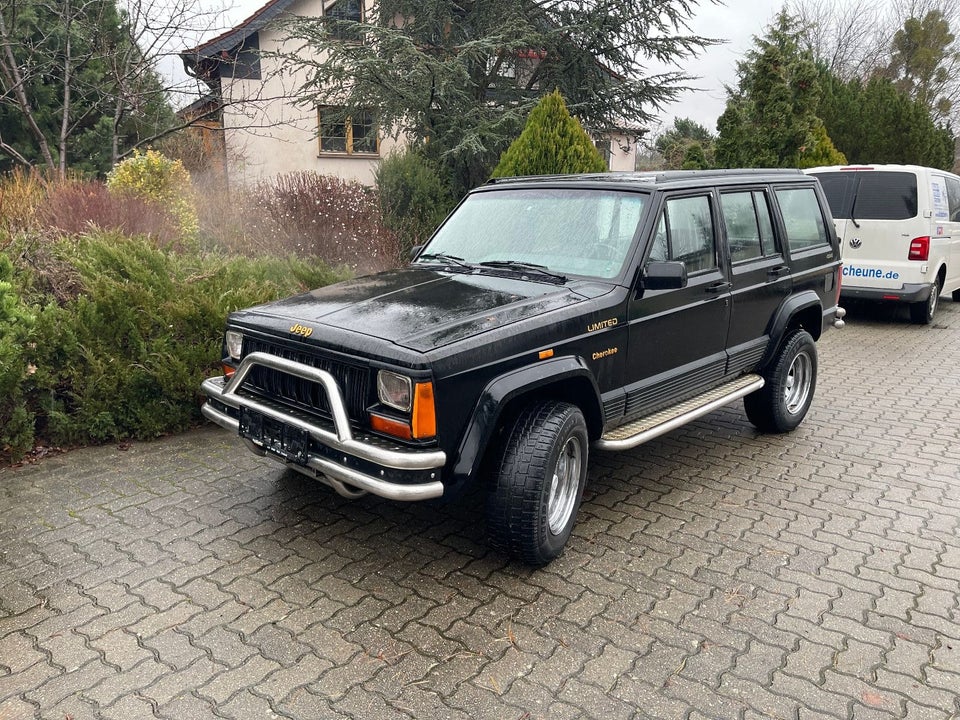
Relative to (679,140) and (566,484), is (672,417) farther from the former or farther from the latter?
(679,140)

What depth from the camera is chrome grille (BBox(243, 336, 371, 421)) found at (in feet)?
10.6

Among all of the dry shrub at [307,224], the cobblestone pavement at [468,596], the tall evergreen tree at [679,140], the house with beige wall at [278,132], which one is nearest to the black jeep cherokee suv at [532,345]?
the cobblestone pavement at [468,596]

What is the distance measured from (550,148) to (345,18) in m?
9.97

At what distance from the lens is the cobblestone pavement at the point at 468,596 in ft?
8.89

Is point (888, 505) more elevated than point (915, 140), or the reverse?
point (915, 140)

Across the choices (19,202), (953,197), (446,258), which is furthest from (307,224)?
(953,197)

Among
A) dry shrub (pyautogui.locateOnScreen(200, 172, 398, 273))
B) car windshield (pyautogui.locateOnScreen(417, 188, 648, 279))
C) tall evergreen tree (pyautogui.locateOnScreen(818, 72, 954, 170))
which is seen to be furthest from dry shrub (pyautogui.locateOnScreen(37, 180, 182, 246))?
tall evergreen tree (pyautogui.locateOnScreen(818, 72, 954, 170))

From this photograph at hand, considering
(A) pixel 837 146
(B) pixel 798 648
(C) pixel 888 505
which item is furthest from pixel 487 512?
(A) pixel 837 146

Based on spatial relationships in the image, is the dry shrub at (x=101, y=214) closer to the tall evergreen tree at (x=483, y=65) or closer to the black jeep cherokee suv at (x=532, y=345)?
the black jeep cherokee suv at (x=532, y=345)

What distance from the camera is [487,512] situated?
340 centimetres

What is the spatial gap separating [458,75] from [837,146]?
1092 centimetres

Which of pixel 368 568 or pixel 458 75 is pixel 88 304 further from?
pixel 458 75

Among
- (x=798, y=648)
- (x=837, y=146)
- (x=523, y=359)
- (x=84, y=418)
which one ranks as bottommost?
(x=798, y=648)

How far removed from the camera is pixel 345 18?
16922 millimetres
